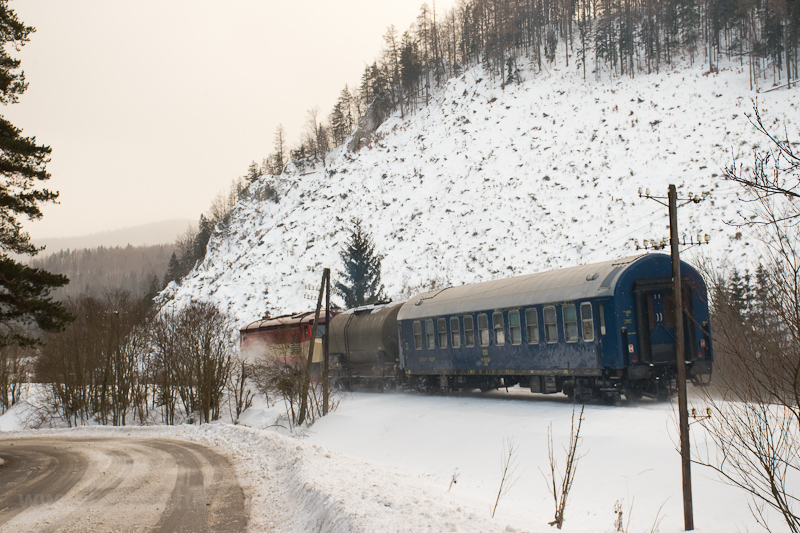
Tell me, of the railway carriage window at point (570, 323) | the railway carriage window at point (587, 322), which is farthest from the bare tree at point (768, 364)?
the railway carriage window at point (570, 323)

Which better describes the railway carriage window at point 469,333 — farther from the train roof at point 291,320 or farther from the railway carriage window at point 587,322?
the train roof at point 291,320

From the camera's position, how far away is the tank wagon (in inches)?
696

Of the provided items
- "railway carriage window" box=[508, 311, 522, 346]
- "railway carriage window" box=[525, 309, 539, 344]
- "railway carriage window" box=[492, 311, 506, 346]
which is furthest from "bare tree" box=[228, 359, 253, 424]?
"railway carriage window" box=[525, 309, 539, 344]

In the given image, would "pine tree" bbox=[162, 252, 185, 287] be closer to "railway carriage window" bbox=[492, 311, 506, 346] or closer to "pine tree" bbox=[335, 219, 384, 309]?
"pine tree" bbox=[335, 219, 384, 309]

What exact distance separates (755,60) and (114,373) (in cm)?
7164

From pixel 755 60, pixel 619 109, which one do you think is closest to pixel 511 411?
pixel 619 109

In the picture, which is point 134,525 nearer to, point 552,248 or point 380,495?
point 380,495

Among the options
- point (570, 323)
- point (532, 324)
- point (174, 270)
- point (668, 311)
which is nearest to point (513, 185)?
point (532, 324)

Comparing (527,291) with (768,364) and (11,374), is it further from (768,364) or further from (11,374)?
(11,374)

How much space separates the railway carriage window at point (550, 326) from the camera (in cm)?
1936

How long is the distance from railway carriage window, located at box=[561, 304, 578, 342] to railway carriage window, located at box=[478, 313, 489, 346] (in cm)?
381

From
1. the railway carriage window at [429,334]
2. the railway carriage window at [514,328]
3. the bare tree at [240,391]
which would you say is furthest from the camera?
the bare tree at [240,391]

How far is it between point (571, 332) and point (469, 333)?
5.28 meters

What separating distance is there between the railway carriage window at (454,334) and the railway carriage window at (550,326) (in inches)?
190
